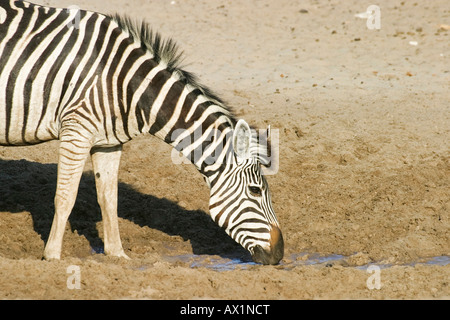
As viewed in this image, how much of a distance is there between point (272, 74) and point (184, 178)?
15.0 ft

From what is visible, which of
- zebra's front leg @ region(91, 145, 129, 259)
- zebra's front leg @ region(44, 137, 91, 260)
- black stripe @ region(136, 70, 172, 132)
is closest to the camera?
zebra's front leg @ region(44, 137, 91, 260)

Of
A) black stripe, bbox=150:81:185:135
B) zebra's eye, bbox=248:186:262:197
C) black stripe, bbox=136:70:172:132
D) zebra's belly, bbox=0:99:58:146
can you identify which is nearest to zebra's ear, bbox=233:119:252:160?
zebra's eye, bbox=248:186:262:197

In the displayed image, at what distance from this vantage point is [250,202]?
21.4ft

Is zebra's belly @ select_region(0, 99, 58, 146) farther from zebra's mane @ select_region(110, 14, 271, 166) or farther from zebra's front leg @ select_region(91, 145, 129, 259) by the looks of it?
zebra's mane @ select_region(110, 14, 271, 166)

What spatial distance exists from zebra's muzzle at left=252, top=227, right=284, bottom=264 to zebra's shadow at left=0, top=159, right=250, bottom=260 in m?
0.94

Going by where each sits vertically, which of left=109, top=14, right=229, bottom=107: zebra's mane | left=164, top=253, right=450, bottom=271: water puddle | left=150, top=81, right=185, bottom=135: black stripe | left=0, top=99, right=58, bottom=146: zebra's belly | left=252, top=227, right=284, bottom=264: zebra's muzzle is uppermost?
left=109, top=14, right=229, bottom=107: zebra's mane

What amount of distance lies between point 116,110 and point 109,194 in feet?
3.85

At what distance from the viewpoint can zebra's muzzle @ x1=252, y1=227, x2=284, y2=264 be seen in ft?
21.2

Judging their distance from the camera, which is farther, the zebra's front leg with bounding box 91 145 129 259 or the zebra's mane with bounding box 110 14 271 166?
the zebra's front leg with bounding box 91 145 129 259

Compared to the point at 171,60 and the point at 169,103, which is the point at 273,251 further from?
the point at 171,60

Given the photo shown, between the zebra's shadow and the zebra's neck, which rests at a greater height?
the zebra's neck

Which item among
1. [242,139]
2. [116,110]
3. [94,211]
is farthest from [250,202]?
[94,211]

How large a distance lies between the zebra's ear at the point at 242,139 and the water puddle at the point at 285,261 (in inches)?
47.7
